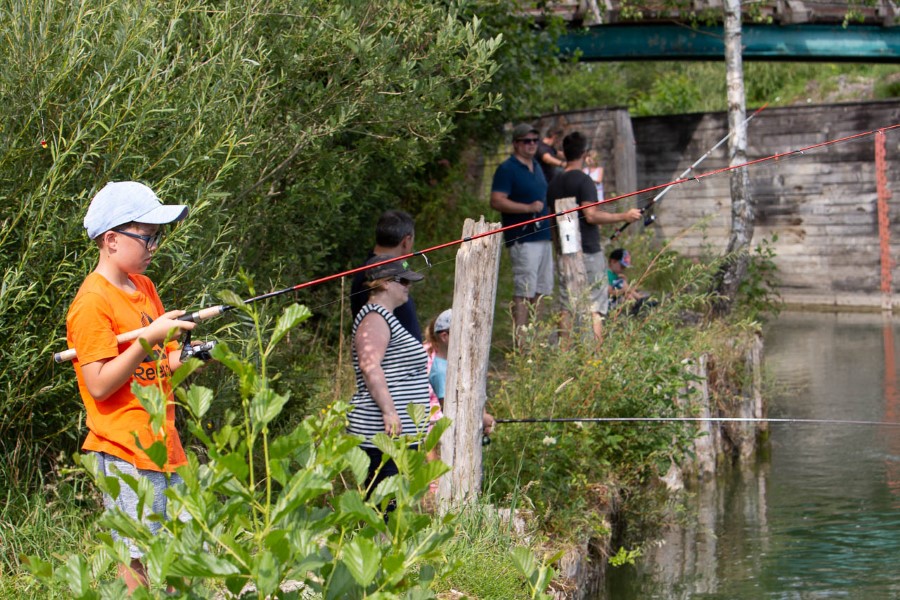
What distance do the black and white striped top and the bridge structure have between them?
1212 cm

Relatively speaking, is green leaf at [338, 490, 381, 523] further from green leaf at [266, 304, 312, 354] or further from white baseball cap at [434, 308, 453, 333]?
white baseball cap at [434, 308, 453, 333]

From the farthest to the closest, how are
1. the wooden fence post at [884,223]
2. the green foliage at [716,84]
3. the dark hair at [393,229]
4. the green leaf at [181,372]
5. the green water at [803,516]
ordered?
the green foliage at [716,84]
the wooden fence post at [884,223]
the green water at [803,516]
the dark hair at [393,229]
the green leaf at [181,372]

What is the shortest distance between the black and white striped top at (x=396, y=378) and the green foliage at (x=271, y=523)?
2.19m

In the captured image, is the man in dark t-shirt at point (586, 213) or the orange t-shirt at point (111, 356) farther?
the man in dark t-shirt at point (586, 213)

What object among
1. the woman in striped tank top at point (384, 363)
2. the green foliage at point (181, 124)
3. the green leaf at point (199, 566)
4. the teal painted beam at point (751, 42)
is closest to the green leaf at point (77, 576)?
the green leaf at point (199, 566)

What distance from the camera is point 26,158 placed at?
528cm

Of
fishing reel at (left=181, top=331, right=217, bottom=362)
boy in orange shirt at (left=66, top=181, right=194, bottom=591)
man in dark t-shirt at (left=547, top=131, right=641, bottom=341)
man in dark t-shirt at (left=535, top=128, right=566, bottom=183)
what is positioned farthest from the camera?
man in dark t-shirt at (left=535, top=128, right=566, bottom=183)

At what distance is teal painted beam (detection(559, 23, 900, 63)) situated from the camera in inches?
695

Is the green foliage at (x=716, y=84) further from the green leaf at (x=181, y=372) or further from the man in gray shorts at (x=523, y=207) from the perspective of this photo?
the green leaf at (x=181, y=372)

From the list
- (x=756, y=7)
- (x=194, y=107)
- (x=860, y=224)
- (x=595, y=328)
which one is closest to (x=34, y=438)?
(x=194, y=107)

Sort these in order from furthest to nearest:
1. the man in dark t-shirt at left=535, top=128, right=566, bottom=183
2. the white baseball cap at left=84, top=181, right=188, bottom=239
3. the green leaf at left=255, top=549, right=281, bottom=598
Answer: the man in dark t-shirt at left=535, top=128, right=566, bottom=183, the white baseball cap at left=84, top=181, right=188, bottom=239, the green leaf at left=255, top=549, right=281, bottom=598

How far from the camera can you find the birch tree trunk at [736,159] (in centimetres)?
1284

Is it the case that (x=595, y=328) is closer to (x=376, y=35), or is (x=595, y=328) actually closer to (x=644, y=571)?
(x=644, y=571)

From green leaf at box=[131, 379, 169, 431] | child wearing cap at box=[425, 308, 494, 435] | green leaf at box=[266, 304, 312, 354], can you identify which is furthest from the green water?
green leaf at box=[131, 379, 169, 431]
